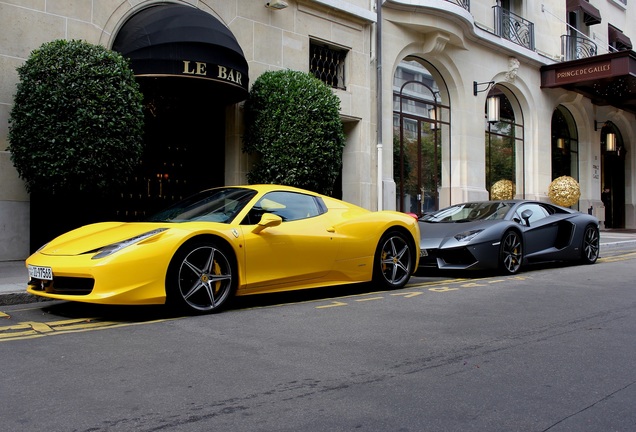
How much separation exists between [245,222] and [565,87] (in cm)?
2078

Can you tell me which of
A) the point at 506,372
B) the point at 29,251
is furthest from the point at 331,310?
the point at 29,251

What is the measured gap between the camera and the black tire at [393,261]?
750cm

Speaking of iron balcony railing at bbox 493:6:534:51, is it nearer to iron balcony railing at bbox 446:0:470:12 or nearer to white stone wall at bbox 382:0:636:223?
white stone wall at bbox 382:0:636:223

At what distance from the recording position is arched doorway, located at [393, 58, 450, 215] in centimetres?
1769

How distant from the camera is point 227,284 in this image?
19.3 feet

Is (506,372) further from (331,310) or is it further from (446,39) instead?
(446,39)

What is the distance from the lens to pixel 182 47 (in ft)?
32.7

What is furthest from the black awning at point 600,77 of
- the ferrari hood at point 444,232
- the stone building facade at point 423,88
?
the ferrari hood at point 444,232

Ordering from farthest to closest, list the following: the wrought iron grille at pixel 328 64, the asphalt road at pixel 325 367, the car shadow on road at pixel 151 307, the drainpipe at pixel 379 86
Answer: the drainpipe at pixel 379 86 → the wrought iron grille at pixel 328 64 → the car shadow on road at pixel 151 307 → the asphalt road at pixel 325 367

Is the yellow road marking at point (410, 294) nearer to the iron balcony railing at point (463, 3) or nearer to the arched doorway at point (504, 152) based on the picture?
the iron balcony railing at point (463, 3)

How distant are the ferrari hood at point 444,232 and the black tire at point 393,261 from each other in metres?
1.13

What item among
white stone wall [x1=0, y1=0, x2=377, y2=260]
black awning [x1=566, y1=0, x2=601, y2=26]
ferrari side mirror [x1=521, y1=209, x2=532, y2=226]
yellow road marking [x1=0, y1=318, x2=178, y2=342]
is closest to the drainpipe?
white stone wall [x1=0, y1=0, x2=377, y2=260]

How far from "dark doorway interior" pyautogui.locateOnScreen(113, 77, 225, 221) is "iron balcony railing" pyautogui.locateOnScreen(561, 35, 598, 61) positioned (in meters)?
16.7

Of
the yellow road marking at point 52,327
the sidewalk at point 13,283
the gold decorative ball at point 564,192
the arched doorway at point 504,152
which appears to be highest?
the arched doorway at point 504,152
